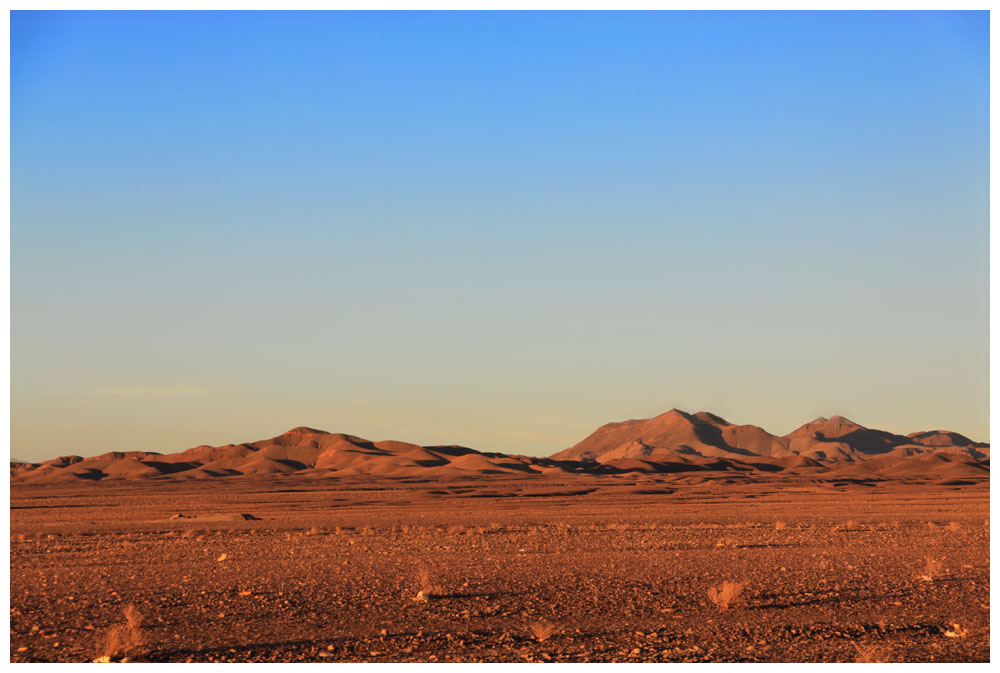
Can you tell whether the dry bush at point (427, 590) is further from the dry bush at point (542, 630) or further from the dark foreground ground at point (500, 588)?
the dry bush at point (542, 630)

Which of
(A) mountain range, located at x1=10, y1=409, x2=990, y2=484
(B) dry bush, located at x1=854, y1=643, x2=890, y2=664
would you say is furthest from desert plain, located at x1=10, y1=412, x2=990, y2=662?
(A) mountain range, located at x1=10, y1=409, x2=990, y2=484

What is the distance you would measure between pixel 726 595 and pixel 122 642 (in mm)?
10182

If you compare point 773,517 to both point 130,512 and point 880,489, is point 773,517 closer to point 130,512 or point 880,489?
point 130,512

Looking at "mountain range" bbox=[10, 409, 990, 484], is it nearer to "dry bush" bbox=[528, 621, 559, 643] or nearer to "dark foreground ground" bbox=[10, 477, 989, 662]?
"dark foreground ground" bbox=[10, 477, 989, 662]

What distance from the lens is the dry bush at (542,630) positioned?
15752 mm

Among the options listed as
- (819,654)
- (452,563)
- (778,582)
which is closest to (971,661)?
(819,654)

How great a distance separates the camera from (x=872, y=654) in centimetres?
1441

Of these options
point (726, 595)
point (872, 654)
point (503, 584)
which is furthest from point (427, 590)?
point (872, 654)

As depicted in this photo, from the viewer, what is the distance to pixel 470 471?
369 feet

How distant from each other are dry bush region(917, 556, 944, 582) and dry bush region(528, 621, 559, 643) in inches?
399

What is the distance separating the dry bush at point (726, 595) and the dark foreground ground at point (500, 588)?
0.60 feet

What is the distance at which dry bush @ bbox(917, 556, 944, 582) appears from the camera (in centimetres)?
2259

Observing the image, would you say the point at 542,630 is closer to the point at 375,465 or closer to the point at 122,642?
the point at 122,642

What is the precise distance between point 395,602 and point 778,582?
8.24m
